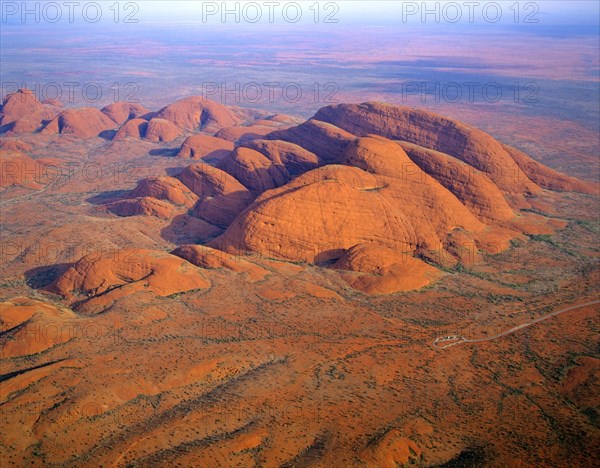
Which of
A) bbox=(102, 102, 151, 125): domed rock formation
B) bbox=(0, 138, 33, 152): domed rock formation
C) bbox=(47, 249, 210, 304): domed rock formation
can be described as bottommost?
bbox=(47, 249, 210, 304): domed rock formation

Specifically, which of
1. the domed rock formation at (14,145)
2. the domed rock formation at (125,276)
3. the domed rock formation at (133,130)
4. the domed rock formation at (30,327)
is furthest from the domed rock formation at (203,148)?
the domed rock formation at (30,327)

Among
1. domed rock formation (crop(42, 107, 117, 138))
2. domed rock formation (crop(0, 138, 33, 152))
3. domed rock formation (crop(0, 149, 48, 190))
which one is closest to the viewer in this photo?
domed rock formation (crop(0, 149, 48, 190))

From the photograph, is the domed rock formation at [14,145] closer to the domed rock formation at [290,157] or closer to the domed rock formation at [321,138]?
the domed rock formation at [321,138]

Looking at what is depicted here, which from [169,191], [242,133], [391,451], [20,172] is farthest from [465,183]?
[20,172]

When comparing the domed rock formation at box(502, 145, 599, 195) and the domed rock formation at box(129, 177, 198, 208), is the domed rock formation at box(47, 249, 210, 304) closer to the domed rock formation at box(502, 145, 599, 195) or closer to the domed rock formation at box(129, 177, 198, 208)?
the domed rock formation at box(129, 177, 198, 208)

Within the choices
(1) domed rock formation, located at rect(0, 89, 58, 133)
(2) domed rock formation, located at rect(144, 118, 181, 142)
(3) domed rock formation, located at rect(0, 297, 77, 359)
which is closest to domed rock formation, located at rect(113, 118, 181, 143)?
(2) domed rock formation, located at rect(144, 118, 181, 142)

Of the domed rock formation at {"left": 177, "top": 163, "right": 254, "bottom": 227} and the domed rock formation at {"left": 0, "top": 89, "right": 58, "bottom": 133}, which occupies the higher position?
the domed rock formation at {"left": 0, "top": 89, "right": 58, "bottom": 133}
